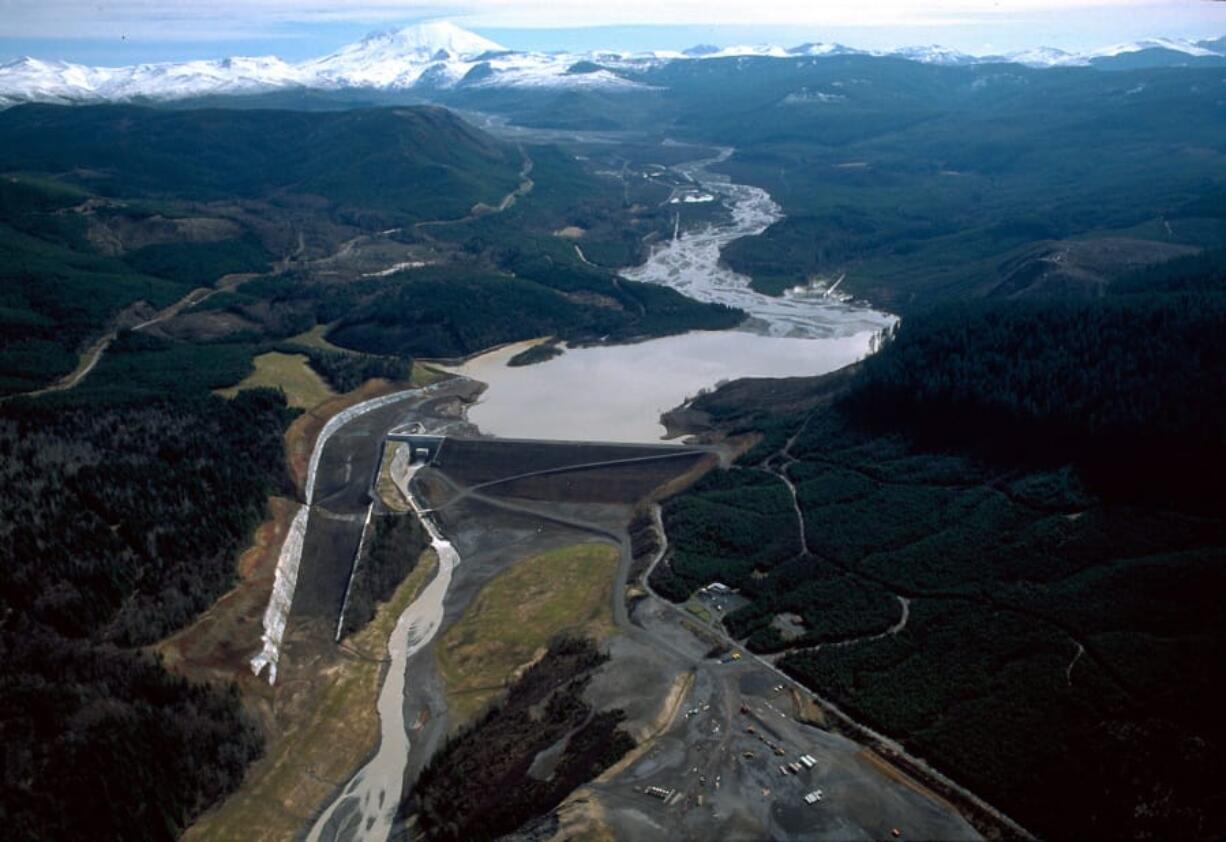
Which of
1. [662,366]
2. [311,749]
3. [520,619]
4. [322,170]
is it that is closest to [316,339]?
[662,366]

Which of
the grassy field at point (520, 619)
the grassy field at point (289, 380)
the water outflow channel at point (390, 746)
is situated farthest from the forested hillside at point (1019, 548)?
the grassy field at point (289, 380)

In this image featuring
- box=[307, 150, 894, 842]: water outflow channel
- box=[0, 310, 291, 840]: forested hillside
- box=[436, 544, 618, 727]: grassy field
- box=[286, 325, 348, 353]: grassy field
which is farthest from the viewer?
box=[286, 325, 348, 353]: grassy field

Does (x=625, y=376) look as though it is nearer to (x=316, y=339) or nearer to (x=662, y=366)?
(x=662, y=366)

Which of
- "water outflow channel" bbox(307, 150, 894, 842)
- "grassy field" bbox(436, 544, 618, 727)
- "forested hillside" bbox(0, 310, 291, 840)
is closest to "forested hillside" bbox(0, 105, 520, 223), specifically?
"water outflow channel" bbox(307, 150, 894, 842)

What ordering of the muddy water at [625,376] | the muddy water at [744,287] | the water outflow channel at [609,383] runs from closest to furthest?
the water outflow channel at [609,383]
the muddy water at [625,376]
the muddy water at [744,287]

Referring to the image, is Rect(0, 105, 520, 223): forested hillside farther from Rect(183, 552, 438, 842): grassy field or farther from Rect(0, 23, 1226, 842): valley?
Rect(183, 552, 438, 842): grassy field

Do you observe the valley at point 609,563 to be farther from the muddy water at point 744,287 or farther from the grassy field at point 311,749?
the muddy water at point 744,287
